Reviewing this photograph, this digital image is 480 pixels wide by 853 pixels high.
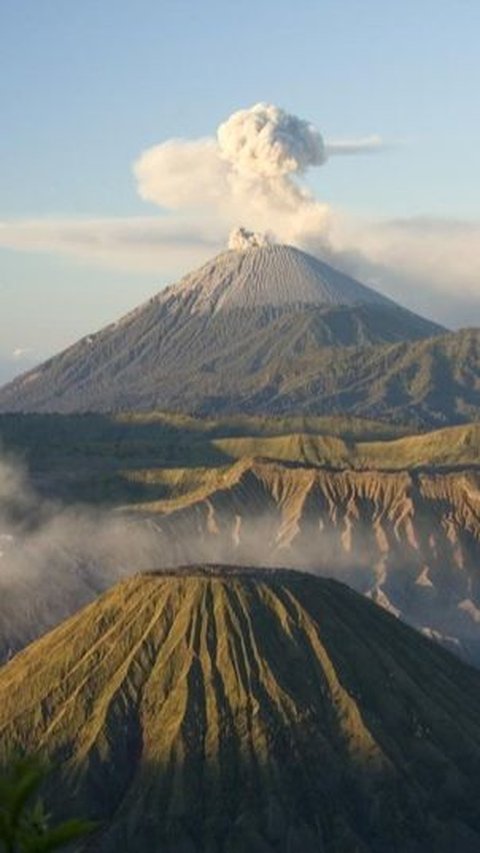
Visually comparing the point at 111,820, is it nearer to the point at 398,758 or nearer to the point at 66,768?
the point at 66,768

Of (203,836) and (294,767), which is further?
(294,767)

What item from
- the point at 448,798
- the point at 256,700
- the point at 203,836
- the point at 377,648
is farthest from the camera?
the point at 377,648

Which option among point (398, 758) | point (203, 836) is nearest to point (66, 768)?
point (203, 836)

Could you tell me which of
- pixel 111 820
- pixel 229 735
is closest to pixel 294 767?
pixel 229 735

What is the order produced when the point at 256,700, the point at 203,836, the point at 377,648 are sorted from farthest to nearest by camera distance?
the point at 377,648 → the point at 256,700 → the point at 203,836

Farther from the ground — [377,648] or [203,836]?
[377,648]

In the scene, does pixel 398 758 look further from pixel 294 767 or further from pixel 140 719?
pixel 140 719
